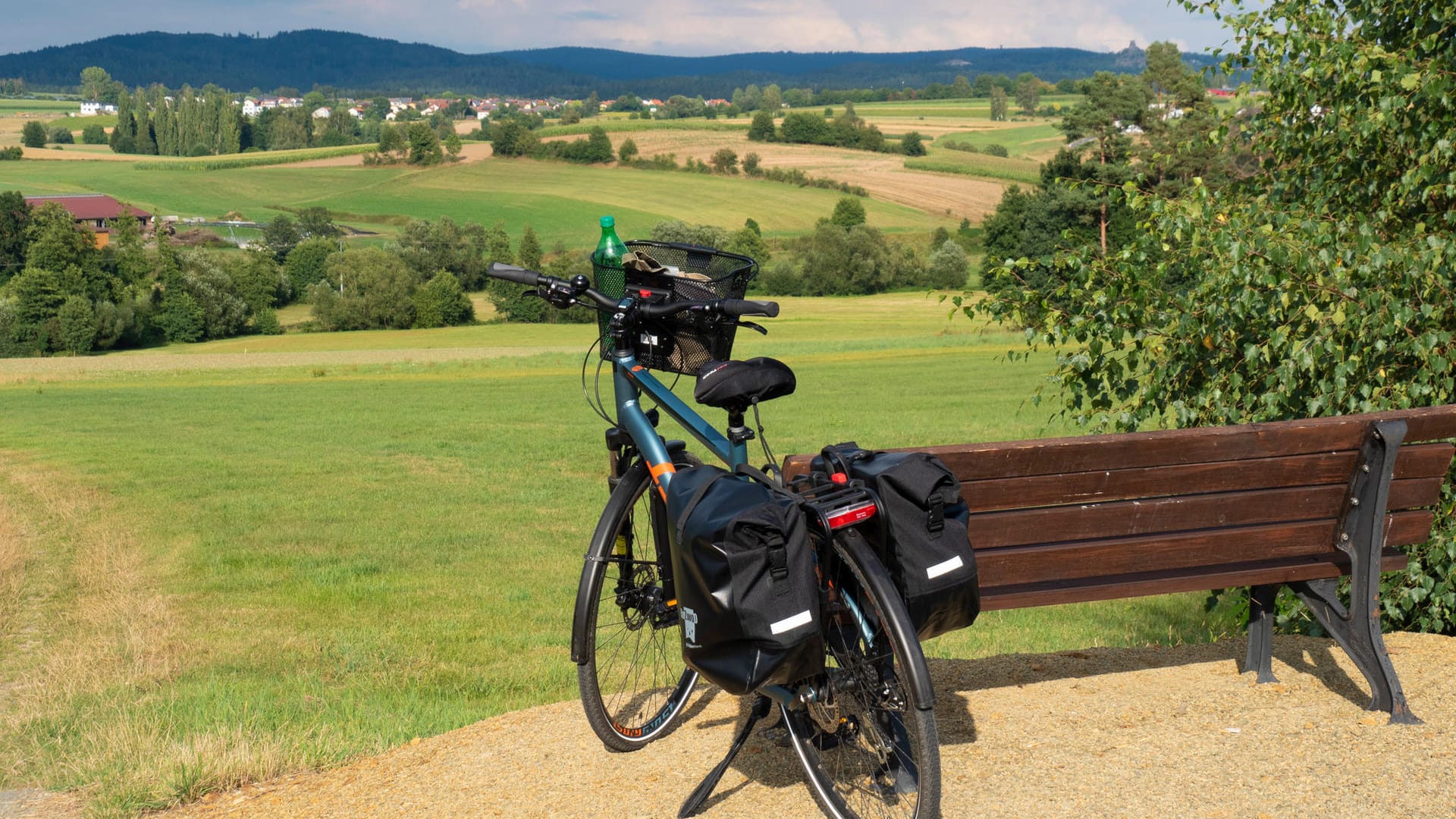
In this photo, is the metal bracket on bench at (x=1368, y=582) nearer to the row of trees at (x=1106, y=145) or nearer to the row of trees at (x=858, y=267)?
the row of trees at (x=1106, y=145)

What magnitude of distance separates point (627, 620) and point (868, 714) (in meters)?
1.18

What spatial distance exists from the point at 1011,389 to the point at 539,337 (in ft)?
101

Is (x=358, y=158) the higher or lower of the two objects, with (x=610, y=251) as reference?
lower

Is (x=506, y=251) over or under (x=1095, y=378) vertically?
under

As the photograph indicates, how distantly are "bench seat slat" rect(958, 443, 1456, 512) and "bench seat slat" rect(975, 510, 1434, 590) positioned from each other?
6.3 inches

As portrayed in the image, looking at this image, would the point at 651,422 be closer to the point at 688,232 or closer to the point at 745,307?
the point at 745,307

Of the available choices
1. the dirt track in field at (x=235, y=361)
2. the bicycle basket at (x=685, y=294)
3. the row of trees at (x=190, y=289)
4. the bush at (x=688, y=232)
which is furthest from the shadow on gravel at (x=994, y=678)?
the bush at (x=688, y=232)

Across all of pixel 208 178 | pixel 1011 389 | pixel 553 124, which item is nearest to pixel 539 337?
pixel 1011 389

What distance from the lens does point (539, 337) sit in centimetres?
5588

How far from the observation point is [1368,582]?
4422 mm

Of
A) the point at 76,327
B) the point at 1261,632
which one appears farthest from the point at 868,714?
the point at 76,327

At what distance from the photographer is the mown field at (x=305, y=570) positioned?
513 centimetres

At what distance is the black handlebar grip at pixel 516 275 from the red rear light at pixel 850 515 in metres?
1.42

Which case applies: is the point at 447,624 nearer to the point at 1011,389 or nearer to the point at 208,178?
the point at 1011,389
